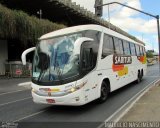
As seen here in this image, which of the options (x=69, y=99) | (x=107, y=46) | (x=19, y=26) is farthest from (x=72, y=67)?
(x=19, y=26)

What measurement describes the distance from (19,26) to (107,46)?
68.5 ft

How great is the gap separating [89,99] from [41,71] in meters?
2.00

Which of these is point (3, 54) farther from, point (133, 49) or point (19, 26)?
point (133, 49)

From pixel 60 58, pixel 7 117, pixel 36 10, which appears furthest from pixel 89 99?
pixel 36 10

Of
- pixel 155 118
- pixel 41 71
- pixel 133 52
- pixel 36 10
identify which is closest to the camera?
pixel 155 118

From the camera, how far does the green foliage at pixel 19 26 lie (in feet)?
103

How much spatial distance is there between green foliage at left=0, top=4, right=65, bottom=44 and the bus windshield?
65.5 feet

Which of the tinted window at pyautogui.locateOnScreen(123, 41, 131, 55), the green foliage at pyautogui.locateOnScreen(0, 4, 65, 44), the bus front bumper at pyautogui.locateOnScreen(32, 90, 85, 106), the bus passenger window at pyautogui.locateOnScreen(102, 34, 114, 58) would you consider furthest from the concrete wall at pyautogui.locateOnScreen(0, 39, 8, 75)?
the bus front bumper at pyautogui.locateOnScreen(32, 90, 85, 106)

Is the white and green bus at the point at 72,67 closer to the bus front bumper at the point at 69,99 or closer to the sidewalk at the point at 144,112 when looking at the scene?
the bus front bumper at the point at 69,99

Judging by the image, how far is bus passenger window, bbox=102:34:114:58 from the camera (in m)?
13.9

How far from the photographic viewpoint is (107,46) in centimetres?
1445

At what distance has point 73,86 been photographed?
1098cm

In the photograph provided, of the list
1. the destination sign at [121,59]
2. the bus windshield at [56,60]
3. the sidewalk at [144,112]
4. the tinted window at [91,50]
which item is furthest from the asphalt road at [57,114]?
the destination sign at [121,59]

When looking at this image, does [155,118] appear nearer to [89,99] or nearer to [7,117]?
[89,99]
